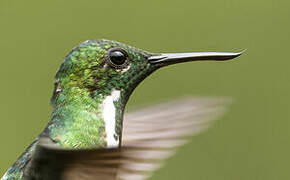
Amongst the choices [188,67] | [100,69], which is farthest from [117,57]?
[188,67]

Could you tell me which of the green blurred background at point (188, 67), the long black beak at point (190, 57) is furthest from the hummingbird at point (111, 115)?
the green blurred background at point (188, 67)

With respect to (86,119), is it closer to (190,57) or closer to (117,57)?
(117,57)

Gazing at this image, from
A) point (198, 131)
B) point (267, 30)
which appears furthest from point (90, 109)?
point (267, 30)

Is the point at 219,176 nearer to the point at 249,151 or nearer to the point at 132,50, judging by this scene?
the point at 249,151

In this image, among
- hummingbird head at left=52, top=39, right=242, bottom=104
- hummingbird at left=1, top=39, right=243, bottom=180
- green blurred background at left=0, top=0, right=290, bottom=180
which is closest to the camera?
hummingbird at left=1, top=39, right=243, bottom=180

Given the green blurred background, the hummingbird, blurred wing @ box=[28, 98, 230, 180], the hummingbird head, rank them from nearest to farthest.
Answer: blurred wing @ box=[28, 98, 230, 180]
the hummingbird
the hummingbird head
the green blurred background

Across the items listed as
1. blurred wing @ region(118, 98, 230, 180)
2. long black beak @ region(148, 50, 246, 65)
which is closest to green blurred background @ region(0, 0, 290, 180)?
blurred wing @ region(118, 98, 230, 180)

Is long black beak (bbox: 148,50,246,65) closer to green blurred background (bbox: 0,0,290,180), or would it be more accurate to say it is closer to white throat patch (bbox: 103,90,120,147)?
white throat patch (bbox: 103,90,120,147)

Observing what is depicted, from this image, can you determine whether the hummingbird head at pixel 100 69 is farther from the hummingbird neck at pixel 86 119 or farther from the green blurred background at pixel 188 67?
the green blurred background at pixel 188 67
